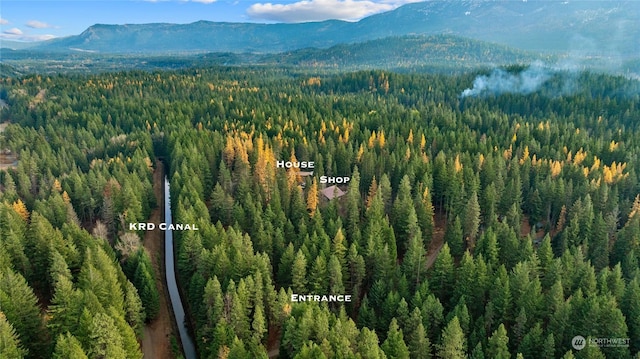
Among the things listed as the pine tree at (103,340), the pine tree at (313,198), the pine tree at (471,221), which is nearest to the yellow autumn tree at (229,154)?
the pine tree at (313,198)

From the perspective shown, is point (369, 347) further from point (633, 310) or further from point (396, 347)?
point (633, 310)

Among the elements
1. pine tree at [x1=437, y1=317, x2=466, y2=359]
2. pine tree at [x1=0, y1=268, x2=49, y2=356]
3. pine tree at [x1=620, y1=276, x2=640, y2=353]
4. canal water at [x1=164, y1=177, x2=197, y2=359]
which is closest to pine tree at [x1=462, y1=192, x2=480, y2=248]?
pine tree at [x1=620, y1=276, x2=640, y2=353]

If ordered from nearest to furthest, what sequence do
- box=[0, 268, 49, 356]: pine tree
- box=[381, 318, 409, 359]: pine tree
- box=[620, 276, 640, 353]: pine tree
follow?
box=[381, 318, 409, 359]: pine tree < box=[0, 268, 49, 356]: pine tree < box=[620, 276, 640, 353]: pine tree

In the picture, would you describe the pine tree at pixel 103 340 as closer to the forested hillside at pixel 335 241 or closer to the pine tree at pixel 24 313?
the forested hillside at pixel 335 241

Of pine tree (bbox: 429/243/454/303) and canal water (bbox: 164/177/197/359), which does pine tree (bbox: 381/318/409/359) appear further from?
canal water (bbox: 164/177/197/359)

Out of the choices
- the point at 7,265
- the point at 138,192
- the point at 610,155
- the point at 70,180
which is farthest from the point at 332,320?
the point at 610,155

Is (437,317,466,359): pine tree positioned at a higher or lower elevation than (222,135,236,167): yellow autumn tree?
lower

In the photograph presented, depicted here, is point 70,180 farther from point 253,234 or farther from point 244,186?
point 253,234

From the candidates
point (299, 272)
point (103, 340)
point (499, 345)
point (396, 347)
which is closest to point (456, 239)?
point (499, 345)
